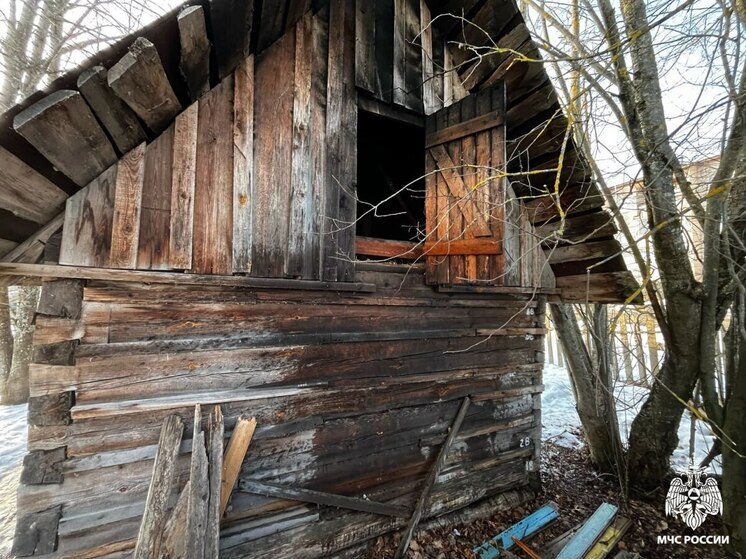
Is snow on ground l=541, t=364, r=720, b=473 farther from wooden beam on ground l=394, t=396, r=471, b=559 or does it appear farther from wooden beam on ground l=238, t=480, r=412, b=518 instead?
wooden beam on ground l=238, t=480, r=412, b=518

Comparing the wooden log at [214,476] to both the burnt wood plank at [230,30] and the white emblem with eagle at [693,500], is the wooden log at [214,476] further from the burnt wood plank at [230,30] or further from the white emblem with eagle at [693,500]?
the white emblem with eagle at [693,500]

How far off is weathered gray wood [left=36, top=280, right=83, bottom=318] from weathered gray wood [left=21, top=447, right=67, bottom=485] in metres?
0.90

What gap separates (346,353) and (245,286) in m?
1.16

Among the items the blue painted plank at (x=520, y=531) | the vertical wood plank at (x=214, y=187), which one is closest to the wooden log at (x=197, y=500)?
the vertical wood plank at (x=214, y=187)

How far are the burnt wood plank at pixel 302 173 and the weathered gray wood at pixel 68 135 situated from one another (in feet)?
A: 4.21

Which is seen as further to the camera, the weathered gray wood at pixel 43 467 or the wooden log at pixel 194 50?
the weathered gray wood at pixel 43 467

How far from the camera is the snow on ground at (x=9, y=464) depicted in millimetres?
3938

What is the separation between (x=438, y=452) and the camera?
3.56m

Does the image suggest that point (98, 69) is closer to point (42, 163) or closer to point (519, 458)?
point (42, 163)

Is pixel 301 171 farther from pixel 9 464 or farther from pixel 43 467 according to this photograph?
pixel 9 464

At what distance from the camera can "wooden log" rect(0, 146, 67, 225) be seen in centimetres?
161

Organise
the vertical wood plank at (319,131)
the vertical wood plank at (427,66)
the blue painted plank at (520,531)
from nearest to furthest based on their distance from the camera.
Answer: the vertical wood plank at (319,131) < the blue painted plank at (520,531) < the vertical wood plank at (427,66)

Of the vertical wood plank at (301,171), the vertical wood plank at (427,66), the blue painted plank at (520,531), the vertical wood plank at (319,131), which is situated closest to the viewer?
the vertical wood plank at (301,171)

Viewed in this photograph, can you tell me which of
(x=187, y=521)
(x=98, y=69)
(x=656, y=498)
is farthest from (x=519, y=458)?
(x=98, y=69)
